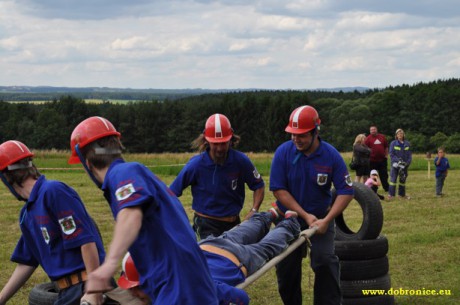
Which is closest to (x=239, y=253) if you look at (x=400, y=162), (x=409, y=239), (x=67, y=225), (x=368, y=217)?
(x=67, y=225)

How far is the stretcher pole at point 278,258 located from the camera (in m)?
5.04

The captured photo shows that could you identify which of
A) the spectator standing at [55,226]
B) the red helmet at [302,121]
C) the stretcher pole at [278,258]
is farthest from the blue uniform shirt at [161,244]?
the red helmet at [302,121]

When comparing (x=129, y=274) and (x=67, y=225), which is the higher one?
(x=67, y=225)

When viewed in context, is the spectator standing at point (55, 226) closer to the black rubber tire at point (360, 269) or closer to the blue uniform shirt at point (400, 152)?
the black rubber tire at point (360, 269)

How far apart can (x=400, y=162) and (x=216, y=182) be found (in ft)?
41.6

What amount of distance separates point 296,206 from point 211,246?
70.6 inches

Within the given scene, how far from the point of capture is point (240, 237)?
20.6 ft

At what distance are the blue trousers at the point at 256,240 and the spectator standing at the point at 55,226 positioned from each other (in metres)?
1.21

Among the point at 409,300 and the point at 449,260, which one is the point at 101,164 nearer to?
the point at 409,300

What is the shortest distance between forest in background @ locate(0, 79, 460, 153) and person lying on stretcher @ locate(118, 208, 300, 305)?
87.7 meters

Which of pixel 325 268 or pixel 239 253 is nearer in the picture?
pixel 239 253

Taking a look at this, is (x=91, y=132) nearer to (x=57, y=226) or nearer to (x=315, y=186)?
(x=57, y=226)

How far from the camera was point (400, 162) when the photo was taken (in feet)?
63.1

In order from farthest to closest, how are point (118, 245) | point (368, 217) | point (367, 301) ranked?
point (368, 217), point (367, 301), point (118, 245)
